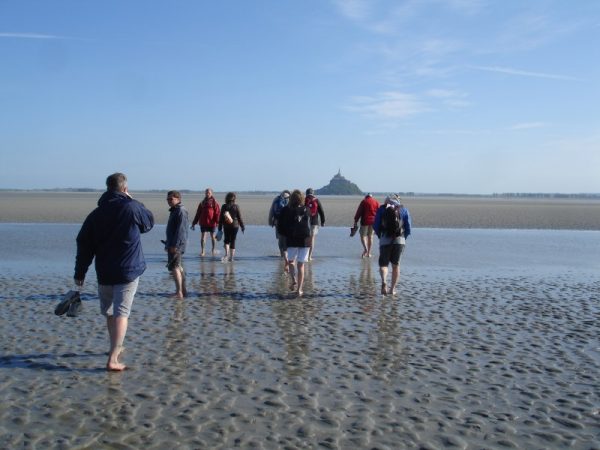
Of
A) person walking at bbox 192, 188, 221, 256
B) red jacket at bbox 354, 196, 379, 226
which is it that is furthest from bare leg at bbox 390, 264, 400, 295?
person walking at bbox 192, 188, 221, 256

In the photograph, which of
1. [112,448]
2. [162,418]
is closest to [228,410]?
[162,418]

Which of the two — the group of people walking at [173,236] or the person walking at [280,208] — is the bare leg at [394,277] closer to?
the group of people walking at [173,236]

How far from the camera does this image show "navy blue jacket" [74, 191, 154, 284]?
19.7 feet

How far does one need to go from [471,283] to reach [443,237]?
38.5 feet

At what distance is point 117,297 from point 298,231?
481 cm

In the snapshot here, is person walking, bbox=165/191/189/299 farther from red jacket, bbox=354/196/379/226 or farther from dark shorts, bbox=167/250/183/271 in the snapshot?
red jacket, bbox=354/196/379/226

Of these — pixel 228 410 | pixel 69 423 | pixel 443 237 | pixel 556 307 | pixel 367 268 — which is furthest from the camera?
pixel 443 237

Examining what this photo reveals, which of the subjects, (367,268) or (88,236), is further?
(367,268)

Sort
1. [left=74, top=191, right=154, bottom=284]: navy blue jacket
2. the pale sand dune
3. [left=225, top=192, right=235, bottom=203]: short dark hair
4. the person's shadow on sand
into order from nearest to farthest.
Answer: [left=74, top=191, right=154, bottom=284]: navy blue jacket < the person's shadow on sand < [left=225, top=192, right=235, bottom=203]: short dark hair < the pale sand dune

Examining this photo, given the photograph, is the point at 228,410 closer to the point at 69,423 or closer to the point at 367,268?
the point at 69,423

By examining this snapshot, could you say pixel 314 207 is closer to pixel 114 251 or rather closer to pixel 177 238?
pixel 177 238

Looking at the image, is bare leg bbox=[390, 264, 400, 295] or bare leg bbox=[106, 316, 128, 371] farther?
bare leg bbox=[390, 264, 400, 295]

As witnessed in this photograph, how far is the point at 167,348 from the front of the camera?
694 centimetres

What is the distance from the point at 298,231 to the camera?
1048 centimetres
